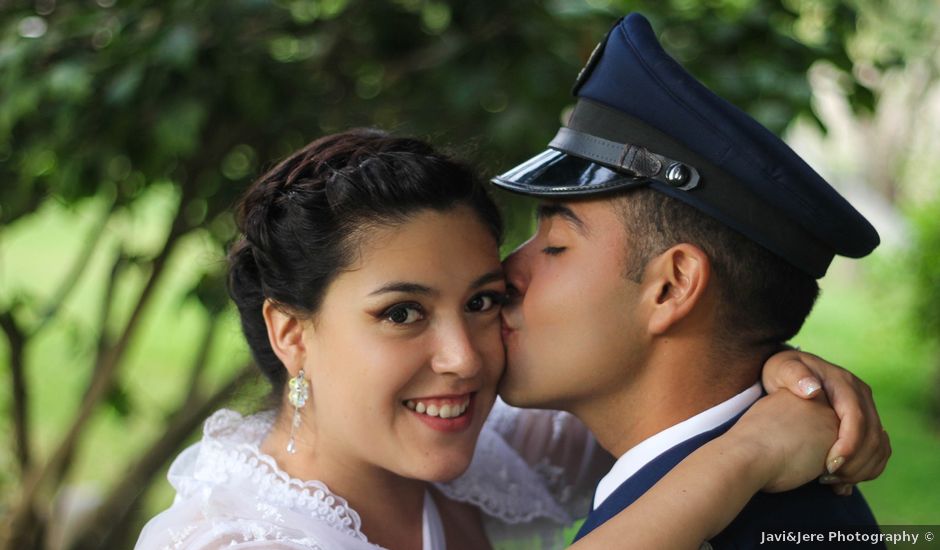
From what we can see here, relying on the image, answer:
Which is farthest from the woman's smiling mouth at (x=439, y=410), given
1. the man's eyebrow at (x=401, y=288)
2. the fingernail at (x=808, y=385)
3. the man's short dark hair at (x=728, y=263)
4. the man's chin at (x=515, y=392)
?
the fingernail at (x=808, y=385)

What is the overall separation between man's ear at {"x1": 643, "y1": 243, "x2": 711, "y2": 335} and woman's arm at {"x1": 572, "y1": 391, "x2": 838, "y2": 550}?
0.81 ft

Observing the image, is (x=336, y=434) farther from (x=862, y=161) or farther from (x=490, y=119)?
(x=862, y=161)

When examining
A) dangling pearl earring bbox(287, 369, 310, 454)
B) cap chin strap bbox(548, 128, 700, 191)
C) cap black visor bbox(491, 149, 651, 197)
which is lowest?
dangling pearl earring bbox(287, 369, 310, 454)

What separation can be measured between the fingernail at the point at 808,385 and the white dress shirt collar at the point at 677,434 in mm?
145

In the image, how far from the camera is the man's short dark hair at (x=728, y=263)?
2045 millimetres

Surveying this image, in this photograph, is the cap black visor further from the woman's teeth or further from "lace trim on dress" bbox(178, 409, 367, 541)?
"lace trim on dress" bbox(178, 409, 367, 541)

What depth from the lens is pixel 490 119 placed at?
3.16 metres

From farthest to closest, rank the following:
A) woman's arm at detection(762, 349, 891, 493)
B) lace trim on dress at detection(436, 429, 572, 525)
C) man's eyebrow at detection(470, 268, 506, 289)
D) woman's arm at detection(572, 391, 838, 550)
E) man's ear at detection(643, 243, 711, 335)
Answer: lace trim on dress at detection(436, 429, 572, 525), man's eyebrow at detection(470, 268, 506, 289), man's ear at detection(643, 243, 711, 335), woman's arm at detection(762, 349, 891, 493), woman's arm at detection(572, 391, 838, 550)

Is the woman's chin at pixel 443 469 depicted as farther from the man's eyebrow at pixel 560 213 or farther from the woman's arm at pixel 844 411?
the woman's arm at pixel 844 411

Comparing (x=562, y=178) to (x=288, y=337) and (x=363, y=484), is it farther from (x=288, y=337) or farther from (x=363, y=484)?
(x=363, y=484)

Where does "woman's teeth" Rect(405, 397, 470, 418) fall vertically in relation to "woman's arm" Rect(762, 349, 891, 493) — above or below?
below

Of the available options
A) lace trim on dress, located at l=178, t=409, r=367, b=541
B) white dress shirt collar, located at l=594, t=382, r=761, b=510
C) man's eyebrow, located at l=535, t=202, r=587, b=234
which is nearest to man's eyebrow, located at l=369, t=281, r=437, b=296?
man's eyebrow, located at l=535, t=202, r=587, b=234

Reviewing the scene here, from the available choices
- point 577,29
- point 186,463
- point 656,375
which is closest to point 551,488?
point 656,375

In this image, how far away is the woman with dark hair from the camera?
200cm
